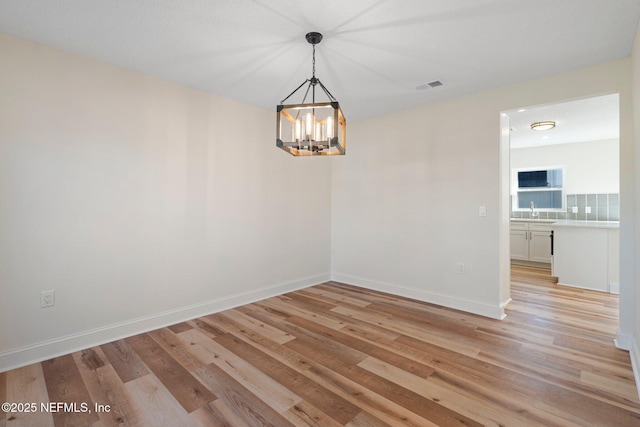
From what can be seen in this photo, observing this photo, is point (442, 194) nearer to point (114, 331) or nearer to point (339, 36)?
point (339, 36)

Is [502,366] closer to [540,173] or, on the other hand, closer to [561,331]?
[561,331]

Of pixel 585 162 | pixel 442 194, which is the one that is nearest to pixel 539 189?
pixel 585 162

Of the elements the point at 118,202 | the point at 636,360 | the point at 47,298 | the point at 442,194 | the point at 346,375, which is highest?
the point at 442,194

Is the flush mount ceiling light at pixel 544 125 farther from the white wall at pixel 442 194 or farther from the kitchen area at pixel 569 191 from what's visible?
the white wall at pixel 442 194

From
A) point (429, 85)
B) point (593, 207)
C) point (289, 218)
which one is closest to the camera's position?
point (429, 85)

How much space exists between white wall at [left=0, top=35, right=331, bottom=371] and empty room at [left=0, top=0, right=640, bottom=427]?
17mm

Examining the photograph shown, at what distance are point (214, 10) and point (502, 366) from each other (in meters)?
3.27

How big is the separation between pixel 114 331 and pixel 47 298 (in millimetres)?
594

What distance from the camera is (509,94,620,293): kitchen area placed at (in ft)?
13.6

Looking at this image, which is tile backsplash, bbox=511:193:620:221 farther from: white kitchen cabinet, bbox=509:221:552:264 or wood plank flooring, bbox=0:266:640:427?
wood plank flooring, bbox=0:266:640:427

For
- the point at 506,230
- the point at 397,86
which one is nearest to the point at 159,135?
the point at 397,86

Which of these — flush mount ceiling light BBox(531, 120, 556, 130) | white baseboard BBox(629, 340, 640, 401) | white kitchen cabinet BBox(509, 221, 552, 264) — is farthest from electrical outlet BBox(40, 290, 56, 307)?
white kitchen cabinet BBox(509, 221, 552, 264)

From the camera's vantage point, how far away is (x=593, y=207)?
226 inches

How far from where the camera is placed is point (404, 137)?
13.3 ft
